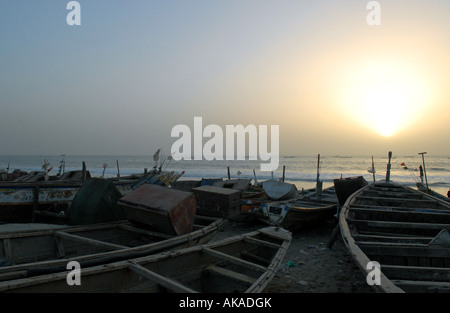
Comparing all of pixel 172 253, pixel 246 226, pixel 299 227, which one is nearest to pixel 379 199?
pixel 299 227

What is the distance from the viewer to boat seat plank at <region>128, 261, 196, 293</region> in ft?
12.0

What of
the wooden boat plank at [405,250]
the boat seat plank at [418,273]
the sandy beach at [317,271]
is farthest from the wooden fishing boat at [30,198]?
the boat seat plank at [418,273]

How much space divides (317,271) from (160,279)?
5.03 m

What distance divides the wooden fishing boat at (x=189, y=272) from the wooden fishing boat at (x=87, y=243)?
744mm

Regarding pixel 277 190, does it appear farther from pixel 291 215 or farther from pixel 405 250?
pixel 405 250

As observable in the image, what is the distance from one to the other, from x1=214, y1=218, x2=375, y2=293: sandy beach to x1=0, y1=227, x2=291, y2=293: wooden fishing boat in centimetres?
119

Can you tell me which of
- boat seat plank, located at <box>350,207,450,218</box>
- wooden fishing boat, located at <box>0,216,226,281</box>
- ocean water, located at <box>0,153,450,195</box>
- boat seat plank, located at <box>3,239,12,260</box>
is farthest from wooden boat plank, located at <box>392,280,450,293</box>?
ocean water, located at <box>0,153,450,195</box>

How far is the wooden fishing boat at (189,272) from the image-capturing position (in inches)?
147

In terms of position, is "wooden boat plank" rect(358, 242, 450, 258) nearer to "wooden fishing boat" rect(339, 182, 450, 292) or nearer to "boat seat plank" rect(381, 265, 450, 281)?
"wooden fishing boat" rect(339, 182, 450, 292)

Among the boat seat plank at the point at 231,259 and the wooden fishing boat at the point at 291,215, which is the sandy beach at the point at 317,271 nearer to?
the wooden fishing boat at the point at 291,215

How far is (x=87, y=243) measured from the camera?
6.50m

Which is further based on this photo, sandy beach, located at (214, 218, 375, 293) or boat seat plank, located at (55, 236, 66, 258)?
sandy beach, located at (214, 218, 375, 293)

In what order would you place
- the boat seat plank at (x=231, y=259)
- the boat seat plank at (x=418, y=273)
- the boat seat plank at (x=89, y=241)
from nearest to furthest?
the boat seat plank at (x=418, y=273) < the boat seat plank at (x=231, y=259) < the boat seat plank at (x=89, y=241)

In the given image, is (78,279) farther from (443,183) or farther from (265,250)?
(443,183)
